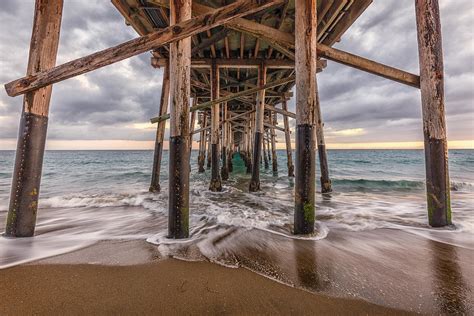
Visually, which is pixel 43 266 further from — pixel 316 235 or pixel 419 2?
pixel 419 2

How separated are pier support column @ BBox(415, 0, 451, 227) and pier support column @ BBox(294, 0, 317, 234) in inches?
64.0

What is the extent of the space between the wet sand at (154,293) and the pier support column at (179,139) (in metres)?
0.74

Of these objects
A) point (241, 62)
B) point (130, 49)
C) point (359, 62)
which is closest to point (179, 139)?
point (130, 49)

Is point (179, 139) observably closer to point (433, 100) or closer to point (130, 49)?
point (130, 49)

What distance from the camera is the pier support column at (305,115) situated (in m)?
2.60

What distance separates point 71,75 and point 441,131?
15.3 feet

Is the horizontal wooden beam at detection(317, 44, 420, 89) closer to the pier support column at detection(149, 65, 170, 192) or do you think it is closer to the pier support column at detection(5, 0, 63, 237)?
the pier support column at detection(5, 0, 63, 237)

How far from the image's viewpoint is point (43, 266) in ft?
6.17

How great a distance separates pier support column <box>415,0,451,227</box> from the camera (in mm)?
2820

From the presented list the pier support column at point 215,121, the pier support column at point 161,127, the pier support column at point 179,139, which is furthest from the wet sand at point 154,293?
the pier support column at point 215,121

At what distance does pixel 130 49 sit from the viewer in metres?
2.36

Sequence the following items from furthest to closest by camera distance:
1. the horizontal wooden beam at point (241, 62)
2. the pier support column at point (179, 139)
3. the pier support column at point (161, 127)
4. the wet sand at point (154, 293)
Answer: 1. the horizontal wooden beam at point (241, 62)
2. the pier support column at point (161, 127)
3. the pier support column at point (179, 139)
4. the wet sand at point (154, 293)

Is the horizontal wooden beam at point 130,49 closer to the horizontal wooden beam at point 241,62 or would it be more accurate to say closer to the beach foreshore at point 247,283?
the beach foreshore at point 247,283

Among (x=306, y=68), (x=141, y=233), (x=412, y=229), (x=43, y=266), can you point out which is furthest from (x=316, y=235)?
(x=43, y=266)
